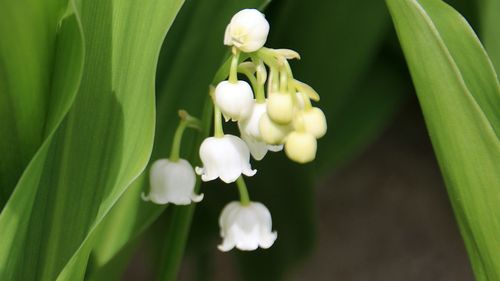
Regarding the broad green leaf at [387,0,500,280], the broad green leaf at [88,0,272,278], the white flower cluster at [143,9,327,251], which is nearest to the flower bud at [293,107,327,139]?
the white flower cluster at [143,9,327,251]

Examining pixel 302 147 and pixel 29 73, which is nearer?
pixel 302 147

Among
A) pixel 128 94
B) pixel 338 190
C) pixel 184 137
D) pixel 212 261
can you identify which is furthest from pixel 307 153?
pixel 338 190

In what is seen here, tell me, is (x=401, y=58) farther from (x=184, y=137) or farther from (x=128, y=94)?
(x=128, y=94)

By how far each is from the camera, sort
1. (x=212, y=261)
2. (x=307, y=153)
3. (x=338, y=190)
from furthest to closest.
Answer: (x=338, y=190)
(x=212, y=261)
(x=307, y=153)

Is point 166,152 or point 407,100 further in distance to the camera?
point 407,100

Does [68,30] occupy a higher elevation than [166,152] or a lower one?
higher

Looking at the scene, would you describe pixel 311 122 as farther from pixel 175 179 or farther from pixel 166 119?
pixel 166 119

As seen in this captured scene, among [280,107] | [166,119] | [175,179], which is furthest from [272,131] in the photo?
[166,119]
